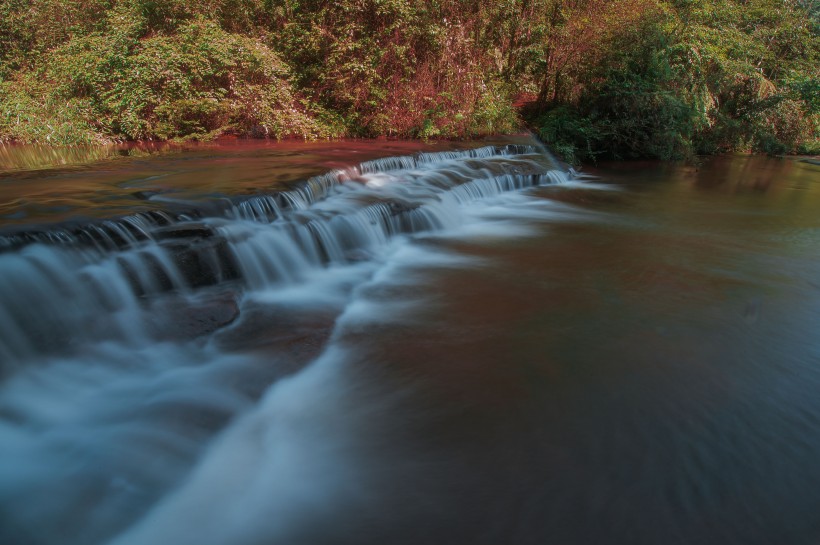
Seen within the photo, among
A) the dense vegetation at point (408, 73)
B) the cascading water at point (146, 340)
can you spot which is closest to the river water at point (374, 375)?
the cascading water at point (146, 340)

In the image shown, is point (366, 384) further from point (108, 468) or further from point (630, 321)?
point (630, 321)

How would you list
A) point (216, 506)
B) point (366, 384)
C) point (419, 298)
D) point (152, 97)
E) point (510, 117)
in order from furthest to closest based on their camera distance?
point (510, 117), point (152, 97), point (419, 298), point (366, 384), point (216, 506)

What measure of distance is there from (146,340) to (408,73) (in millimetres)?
11544

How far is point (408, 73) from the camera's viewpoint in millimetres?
13812

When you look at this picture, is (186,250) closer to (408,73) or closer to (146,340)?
(146,340)

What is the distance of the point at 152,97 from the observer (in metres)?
11.8

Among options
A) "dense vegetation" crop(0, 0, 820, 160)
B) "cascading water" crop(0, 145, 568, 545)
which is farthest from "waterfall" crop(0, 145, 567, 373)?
"dense vegetation" crop(0, 0, 820, 160)

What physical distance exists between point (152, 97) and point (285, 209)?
7463mm

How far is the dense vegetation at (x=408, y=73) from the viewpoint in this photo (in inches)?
474

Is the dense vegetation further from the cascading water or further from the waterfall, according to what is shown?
the cascading water

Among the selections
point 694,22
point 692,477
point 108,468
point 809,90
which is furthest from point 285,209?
point 809,90

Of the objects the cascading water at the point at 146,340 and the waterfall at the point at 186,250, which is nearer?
the cascading water at the point at 146,340

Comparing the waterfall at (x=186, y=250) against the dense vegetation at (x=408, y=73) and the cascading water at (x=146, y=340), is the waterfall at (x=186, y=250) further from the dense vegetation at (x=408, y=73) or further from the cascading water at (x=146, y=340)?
the dense vegetation at (x=408, y=73)

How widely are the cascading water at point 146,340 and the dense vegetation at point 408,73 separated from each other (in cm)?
745
